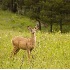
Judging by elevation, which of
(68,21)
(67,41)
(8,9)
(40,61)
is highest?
(40,61)

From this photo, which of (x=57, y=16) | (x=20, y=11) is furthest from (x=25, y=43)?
(x=20, y=11)

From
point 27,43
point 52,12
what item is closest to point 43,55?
point 27,43

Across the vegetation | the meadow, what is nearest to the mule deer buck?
the meadow

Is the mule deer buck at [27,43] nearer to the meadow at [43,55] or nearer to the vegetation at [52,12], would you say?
the meadow at [43,55]

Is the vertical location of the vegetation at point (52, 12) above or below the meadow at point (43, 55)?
below

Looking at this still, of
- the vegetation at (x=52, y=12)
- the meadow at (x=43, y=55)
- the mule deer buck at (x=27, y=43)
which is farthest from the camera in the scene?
the vegetation at (x=52, y=12)

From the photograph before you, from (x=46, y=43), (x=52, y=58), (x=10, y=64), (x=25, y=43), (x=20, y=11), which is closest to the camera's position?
(x=10, y=64)

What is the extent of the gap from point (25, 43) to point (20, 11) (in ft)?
164

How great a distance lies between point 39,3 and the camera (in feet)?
158

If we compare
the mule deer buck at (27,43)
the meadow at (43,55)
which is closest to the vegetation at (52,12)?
the meadow at (43,55)

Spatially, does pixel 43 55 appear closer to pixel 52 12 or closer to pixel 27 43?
pixel 27 43

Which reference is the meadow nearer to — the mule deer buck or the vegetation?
the mule deer buck

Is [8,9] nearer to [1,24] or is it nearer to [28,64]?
[1,24]

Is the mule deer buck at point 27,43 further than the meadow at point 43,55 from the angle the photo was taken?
Yes
